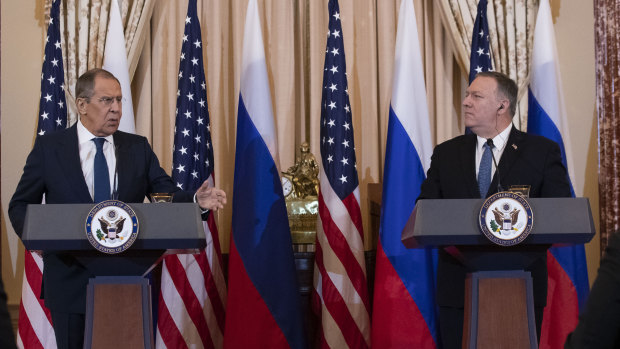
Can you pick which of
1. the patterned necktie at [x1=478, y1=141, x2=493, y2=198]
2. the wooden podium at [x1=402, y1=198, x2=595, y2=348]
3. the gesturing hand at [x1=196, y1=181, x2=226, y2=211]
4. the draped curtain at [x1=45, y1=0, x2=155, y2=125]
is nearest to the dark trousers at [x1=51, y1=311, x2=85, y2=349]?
the gesturing hand at [x1=196, y1=181, x2=226, y2=211]

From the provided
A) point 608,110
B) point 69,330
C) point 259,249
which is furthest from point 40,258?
point 608,110

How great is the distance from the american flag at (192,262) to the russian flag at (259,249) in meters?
0.23

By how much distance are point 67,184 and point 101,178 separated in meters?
0.14

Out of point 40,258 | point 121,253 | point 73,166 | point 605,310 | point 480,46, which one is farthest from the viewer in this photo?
point 480,46

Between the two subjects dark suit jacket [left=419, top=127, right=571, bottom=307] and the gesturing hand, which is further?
dark suit jacket [left=419, top=127, right=571, bottom=307]

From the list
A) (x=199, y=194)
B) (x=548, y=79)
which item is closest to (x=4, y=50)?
(x=199, y=194)

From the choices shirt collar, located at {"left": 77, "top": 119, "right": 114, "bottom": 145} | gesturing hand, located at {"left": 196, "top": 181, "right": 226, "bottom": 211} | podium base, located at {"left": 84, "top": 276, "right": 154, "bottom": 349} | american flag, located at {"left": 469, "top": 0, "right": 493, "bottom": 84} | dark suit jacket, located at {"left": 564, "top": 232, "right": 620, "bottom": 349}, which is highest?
american flag, located at {"left": 469, "top": 0, "right": 493, "bottom": 84}

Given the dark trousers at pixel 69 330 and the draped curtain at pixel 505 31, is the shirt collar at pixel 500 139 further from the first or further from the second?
the dark trousers at pixel 69 330

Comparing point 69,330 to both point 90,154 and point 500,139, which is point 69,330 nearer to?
point 90,154

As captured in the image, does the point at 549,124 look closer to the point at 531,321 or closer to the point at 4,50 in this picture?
the point at 531,321

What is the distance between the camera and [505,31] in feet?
16.8

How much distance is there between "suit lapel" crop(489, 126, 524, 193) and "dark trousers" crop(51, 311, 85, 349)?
182 centimetres

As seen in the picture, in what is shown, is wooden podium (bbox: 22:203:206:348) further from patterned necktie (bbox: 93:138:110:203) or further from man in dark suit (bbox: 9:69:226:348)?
patterned necktie (bbox: 93:138:110:203)

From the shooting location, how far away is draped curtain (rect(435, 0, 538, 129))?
5051 mm
